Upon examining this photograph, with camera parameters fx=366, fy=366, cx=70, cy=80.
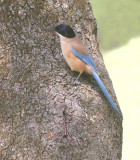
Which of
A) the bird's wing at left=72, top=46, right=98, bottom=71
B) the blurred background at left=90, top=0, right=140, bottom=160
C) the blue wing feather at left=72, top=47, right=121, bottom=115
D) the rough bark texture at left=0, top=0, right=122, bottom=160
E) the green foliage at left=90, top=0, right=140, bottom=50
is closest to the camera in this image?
the rough bark texture at left=0, top=0, right=122, bottom=160

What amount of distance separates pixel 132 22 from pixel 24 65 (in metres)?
5.80

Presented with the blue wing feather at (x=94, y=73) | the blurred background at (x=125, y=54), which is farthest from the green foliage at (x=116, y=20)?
the blue wing feather at (x=94, y=73)

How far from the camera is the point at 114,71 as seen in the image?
7551mm

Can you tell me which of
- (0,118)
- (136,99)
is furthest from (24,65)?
(136,99)

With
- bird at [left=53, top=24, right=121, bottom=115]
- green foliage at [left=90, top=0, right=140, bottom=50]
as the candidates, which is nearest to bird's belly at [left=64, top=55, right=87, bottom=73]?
bird at [left=53, top=24, right=121, bottom=115]

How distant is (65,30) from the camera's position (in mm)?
3375

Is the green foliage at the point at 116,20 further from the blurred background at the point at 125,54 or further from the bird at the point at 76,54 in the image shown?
the bird at the point at 76,54

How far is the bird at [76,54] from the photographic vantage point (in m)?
→ 3.32

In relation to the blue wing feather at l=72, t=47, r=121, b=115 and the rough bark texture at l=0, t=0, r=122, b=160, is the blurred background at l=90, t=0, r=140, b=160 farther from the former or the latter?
the rough bark texture at l=0, t=0, r=122, b=160

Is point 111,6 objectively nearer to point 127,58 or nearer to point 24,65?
point 127,58

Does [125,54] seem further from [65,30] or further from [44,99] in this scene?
[44,99]

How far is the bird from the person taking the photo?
10.9 ft

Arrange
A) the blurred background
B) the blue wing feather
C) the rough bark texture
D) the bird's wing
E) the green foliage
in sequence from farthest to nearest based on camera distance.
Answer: the green foliage
the blurred background
the bird's wing
the blue wing feather
the rough bark texture

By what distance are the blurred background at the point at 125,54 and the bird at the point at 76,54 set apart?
2.76 meters
